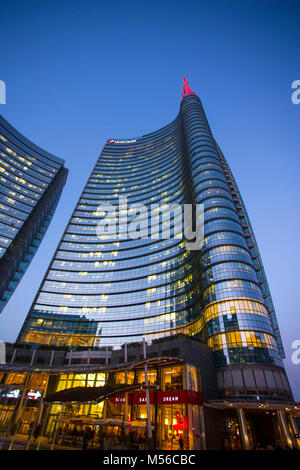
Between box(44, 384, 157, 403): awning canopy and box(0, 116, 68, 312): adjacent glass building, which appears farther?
box(0, 116, 68, 312): adjacent glass building

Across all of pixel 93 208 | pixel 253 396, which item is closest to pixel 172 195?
pixel 93 208

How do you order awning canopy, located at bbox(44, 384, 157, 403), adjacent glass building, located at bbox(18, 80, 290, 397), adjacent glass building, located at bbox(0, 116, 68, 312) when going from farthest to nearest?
adjacent glass building, located at bbox(0, 116, 68, 312) → adjacent glass building, located at bbox(18, 80, 290, 397) → awning canopy, located at bbox(44, 384, 157, 403)

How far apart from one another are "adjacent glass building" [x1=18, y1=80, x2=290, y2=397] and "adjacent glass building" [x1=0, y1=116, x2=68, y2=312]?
64.5 feet

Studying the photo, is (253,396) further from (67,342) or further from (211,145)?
(211,145)

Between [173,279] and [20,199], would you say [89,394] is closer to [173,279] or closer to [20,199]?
[173,279]

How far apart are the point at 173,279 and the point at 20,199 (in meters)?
85.6

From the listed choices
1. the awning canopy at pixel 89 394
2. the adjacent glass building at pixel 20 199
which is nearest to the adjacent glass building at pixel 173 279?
the adjacent glass building at pixel 20 199

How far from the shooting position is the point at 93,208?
375ft

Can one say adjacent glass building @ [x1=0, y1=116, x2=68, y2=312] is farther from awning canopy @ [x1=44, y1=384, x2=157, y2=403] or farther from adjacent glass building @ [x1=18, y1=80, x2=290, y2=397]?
awning canopy @ [x1=44, y1=384, x2=157, y2=403]

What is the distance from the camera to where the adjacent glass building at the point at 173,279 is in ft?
148

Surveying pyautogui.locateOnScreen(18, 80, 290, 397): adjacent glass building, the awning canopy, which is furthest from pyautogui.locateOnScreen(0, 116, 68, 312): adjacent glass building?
the awning canopy

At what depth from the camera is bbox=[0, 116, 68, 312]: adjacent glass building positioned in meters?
97.8

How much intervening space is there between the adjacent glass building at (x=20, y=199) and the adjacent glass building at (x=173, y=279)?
1966 centimetres

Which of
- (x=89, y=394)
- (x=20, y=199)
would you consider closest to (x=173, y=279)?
(x=89, y=394)
